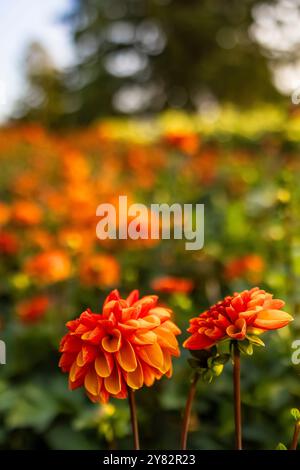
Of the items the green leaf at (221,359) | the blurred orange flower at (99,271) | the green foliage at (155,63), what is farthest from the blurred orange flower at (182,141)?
the green foliage at (155,63)

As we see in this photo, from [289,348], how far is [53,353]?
2.35 feet

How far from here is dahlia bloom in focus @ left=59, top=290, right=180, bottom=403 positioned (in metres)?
0.70

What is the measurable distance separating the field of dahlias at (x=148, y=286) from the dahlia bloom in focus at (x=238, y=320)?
0.15 feet

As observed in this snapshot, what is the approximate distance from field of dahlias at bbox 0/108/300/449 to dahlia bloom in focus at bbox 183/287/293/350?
44 millimetres

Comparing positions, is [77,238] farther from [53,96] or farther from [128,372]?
[53,96]

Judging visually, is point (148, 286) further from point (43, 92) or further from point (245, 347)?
point (43, 92)

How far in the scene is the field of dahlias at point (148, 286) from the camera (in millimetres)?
1499

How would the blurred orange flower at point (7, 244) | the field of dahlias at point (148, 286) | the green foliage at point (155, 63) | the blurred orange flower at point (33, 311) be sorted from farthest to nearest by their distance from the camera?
the green foliage at point (155, 63)
the blurred orange flower at point (7, 244)
the blurred orange flower at point (33, 311)
the field of dahlias at point (148, 286)

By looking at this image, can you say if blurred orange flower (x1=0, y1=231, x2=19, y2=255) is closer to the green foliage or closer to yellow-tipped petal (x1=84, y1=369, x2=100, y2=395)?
yellow-tipped petal (x1=84, y1=369, x2=100, y2=395)

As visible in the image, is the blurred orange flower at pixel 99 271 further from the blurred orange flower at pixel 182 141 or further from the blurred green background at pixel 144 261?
the blurred orange flower at pixel 182 141

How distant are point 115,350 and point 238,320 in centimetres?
13

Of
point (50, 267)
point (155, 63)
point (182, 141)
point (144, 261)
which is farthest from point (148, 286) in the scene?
point (155, 63)

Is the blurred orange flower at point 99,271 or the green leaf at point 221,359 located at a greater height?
the blurred orange flower at point 99,271

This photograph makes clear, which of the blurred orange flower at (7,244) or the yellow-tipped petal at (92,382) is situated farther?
the blurred orange flower at (7,244)
